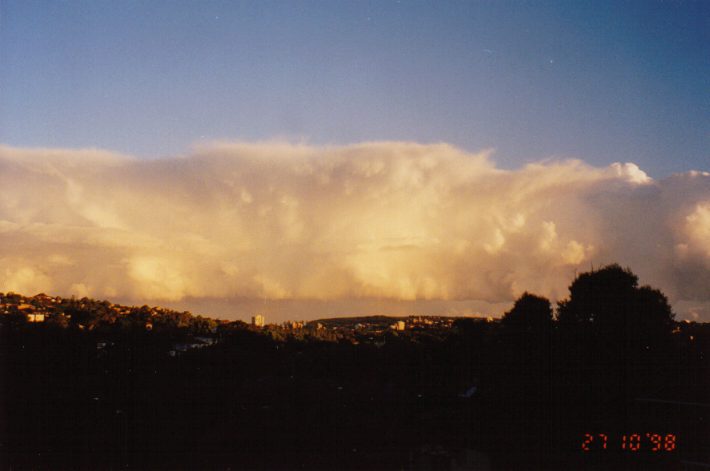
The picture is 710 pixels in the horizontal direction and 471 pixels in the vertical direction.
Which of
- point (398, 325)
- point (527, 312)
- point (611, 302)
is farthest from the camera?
point (398, 325)

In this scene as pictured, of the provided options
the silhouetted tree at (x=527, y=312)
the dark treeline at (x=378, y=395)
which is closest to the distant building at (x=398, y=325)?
the dark treeline at (x=378, y=395)

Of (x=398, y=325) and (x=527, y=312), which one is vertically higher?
(x=527, y=312)

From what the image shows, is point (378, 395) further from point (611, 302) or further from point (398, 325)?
point (398, 325)

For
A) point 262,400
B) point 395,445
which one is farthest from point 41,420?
point 395,445

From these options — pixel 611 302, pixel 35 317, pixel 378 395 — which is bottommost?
pixel 378 395

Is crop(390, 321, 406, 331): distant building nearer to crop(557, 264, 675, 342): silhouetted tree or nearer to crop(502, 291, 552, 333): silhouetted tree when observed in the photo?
crop(502, 291, 552, 333): silhouetted tree

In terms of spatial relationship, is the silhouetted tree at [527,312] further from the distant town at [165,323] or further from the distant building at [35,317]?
the distant building at [35,317]

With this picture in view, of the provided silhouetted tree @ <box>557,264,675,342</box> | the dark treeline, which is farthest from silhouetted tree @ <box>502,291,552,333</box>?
silhouetted tree @ <box>557,264,675,342</box>
